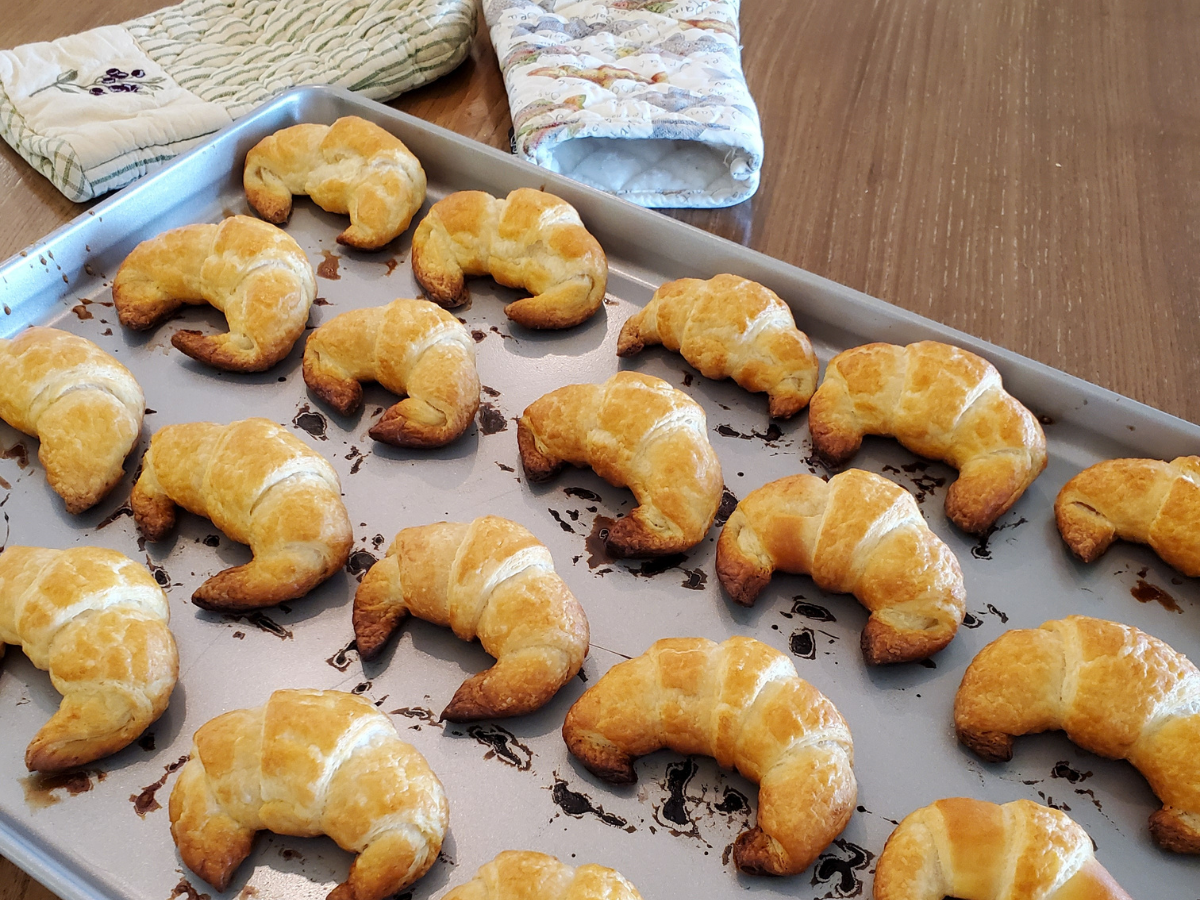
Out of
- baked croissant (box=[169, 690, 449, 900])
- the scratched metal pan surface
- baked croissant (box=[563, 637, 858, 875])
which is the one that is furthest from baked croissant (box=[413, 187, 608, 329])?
baked croissant (box=[169, 690, 449, 900])

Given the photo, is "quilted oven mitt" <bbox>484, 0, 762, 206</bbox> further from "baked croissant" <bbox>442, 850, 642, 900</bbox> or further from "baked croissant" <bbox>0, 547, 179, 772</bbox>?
"baked croissant" <bbox>442, 850, 642, 900</bbox>

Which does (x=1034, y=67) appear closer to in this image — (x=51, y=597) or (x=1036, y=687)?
(x=1036, y=687)

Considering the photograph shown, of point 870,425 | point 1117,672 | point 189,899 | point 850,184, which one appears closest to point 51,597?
point 189,899

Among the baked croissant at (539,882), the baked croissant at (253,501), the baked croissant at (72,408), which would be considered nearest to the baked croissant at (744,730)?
the baked croissant at (539,882)

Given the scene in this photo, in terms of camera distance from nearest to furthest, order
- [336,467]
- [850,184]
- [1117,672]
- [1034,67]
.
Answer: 1. [1117,672]
2. [336,467]
3. [850,184]
4. [1034,67]

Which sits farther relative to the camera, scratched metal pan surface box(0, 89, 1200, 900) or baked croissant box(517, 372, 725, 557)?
baked croissant box(517, 372, 725, 557)

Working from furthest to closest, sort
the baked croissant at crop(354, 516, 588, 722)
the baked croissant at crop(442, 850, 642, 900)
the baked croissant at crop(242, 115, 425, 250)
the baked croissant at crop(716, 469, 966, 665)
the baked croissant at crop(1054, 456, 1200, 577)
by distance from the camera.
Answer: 1. the baked croissant at crop(242, 115, 425, 250)
2. the baked croissant at crop(1054, 456, 1200, 577)
3. the baked croissant at crop(716, 469, 966, 665)
4. the baked croissant at crop(354, 516, 588, 722)
5. the baked croissant at crop(442, 850, 642, 900)
